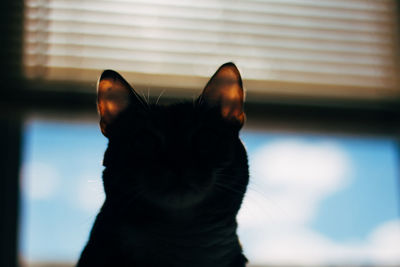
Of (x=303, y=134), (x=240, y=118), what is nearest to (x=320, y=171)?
(x=303, y=134)

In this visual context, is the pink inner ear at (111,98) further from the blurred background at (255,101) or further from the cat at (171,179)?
the blurred background at (255,101)

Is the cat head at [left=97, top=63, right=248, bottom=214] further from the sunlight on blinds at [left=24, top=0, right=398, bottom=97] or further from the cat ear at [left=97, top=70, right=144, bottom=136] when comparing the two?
the sunlight on blinds at [left=24, top=0, right=398, bottom=97]

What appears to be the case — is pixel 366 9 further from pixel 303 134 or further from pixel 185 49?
pixel 185 49

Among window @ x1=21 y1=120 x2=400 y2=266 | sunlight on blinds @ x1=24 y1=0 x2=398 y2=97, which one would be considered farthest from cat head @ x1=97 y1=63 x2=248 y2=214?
sunlight on blinds @ x1=24 y1=0 x2=398 y2=97

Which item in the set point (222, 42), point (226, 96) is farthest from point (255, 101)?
point (226, 96)

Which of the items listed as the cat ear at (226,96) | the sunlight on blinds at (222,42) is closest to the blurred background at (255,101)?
the sunlight on blinds at (222,42)

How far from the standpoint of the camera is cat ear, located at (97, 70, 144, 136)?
2.38 feet

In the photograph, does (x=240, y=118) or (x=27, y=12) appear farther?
(x=27, y=12)

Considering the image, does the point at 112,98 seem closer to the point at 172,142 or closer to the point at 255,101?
the point at 172,142

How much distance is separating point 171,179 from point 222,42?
820 millimetres

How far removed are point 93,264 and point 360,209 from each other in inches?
37.6

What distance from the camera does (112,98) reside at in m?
0.74

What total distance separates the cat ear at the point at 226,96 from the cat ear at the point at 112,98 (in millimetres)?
111

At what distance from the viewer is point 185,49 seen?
1.39m
